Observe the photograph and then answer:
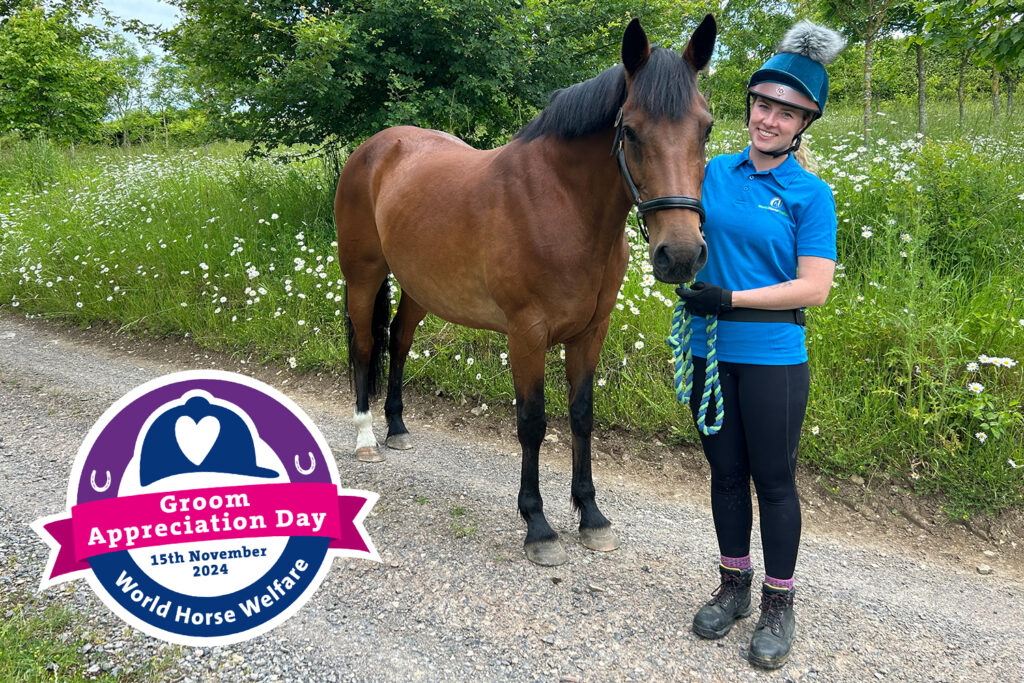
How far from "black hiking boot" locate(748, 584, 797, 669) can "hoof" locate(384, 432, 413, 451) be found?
2.50 metres

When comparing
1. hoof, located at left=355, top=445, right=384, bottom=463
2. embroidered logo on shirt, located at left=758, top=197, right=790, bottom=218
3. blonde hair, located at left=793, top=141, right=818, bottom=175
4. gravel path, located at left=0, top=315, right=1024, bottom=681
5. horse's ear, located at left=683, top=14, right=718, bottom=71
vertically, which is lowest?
gravel path, located at left=0, top=315, right=1024, bottom=681

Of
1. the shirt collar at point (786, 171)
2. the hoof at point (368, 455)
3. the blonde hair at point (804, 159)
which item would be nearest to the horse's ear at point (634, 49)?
the shirt collar at point (786, 171)

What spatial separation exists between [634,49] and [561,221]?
28.7 inches

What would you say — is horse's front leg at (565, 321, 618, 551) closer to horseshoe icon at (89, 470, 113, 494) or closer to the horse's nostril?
the horse's nostril

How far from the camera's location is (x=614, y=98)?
7.83 ft

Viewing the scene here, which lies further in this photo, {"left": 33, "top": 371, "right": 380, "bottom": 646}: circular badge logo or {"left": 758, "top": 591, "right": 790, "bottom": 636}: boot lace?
{"left": 758, "top": 591, "right": 790, "bottom": 636}: boot lace

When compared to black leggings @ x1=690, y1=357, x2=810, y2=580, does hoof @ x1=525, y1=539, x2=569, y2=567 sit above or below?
below

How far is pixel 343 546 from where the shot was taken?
7.57 ft

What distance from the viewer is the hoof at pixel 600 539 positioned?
2.96m

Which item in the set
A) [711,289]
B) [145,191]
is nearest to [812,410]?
[711,289]

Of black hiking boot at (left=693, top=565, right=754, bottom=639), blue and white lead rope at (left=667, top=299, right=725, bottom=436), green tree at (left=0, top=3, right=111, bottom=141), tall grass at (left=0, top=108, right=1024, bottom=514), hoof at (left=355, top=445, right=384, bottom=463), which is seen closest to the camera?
blue and white lead rope at (left=667, top=299, right=725, bottom=436)

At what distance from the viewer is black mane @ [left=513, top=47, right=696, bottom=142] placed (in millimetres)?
2055

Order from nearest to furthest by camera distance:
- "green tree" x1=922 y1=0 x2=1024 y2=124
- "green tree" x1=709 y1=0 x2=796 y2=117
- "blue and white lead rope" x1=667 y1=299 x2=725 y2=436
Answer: "blue and white lead rope" x1=667 y1=299 x2=725 y2=436
"green tree" x1=922 y1=0 x2=1024 y2=124
"green tree" x1=709 y1=0 x2=796 y2=117

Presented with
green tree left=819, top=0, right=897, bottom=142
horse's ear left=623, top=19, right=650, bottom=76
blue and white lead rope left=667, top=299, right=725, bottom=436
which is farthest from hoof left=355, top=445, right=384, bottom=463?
green tree left=819, top=0, right=897, bottom=142
